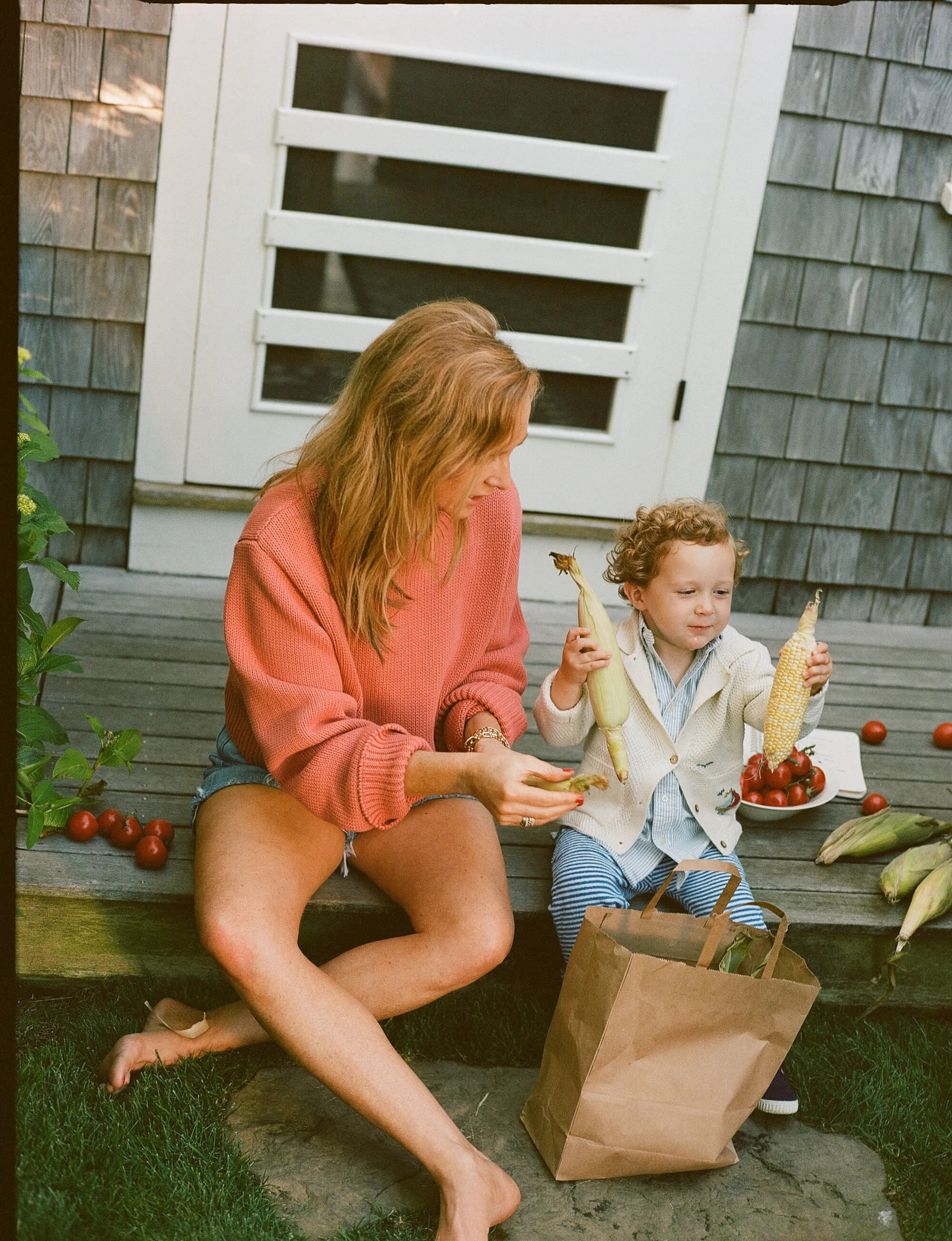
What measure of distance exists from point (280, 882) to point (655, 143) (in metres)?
2.68

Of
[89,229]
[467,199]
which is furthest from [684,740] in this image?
[89,229]

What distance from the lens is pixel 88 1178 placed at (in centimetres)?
186

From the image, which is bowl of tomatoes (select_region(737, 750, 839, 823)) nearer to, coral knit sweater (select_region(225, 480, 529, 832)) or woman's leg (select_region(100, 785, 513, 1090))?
coral knit sweater (select_region(225, 480, 529, 832))

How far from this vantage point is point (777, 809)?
8.99 feet

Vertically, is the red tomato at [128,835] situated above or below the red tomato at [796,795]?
below

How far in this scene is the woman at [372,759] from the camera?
1867 millimetres

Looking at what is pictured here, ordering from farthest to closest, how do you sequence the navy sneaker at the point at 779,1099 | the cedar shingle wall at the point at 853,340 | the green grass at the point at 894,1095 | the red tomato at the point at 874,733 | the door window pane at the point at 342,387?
the door window pane at the point at 342,387
the cedar shingle wall at the point at 853,340
the red tomato at the point at 874,733
the navy sneaker at the point at 779,1099
the green grass at the point at 894,1095

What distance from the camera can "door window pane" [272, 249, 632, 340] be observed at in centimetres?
365

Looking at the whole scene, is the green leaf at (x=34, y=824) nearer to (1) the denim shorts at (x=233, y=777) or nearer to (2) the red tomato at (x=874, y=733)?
(1) the denim shorts at (x=233, y=777)

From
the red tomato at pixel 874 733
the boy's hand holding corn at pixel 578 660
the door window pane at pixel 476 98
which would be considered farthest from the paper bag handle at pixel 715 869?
the door window pane at pixel 476 98

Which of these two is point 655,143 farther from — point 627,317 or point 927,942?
point 927,942

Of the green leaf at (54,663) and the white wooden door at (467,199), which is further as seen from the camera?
the white wooden door at (467,199)

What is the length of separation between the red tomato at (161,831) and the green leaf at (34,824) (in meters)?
0.19

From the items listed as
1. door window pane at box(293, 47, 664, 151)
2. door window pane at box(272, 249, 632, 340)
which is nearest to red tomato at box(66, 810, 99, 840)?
door window pane at box(272, 249, 632, 340)
